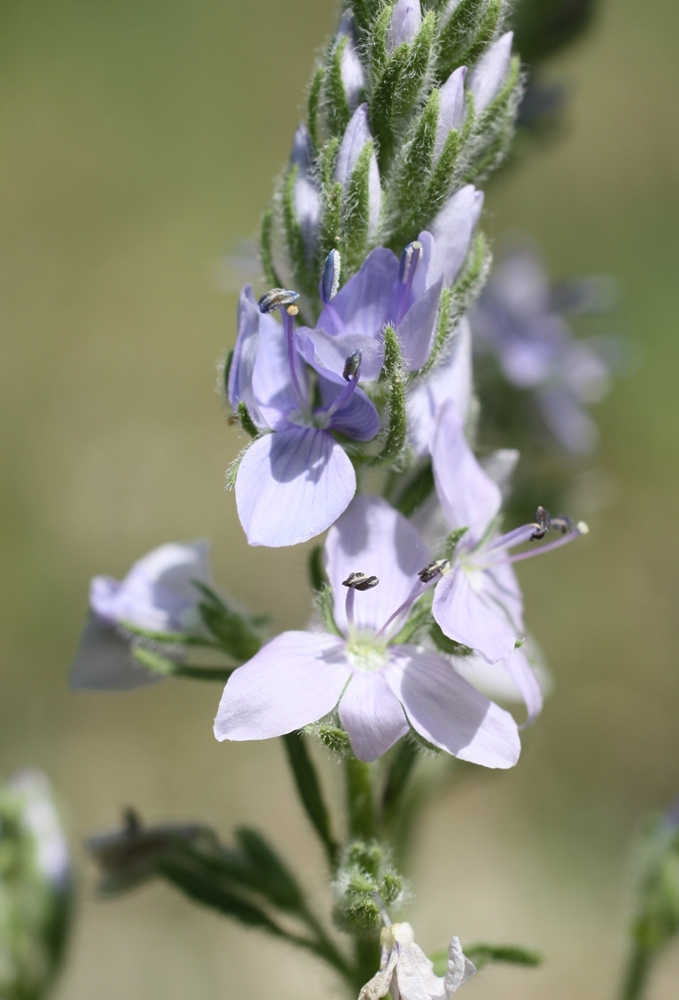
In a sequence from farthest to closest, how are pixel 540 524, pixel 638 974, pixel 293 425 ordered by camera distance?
1. pixel 638 974
2. pixel 540 524
3. pixel 293 425

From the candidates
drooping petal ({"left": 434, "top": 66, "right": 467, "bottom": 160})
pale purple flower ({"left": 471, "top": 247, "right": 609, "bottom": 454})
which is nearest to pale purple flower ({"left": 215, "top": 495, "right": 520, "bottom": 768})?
drooping petal ({"left": 434, "top": 66, "right": 467, "bottom": 160})

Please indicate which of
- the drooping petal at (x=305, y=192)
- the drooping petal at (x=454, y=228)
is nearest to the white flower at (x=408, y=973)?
the drooping petal at (x=454, y=228)

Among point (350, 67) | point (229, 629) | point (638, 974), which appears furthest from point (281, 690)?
point (638, 974)

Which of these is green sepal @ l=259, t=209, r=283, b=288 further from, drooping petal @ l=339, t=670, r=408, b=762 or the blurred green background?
the blurred green background

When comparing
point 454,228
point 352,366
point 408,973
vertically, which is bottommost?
point 408,973

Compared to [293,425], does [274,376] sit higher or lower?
A: higher

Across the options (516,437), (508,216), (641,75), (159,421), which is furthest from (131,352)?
(641,75)

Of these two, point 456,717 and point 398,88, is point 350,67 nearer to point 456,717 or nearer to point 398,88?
point 398,88
